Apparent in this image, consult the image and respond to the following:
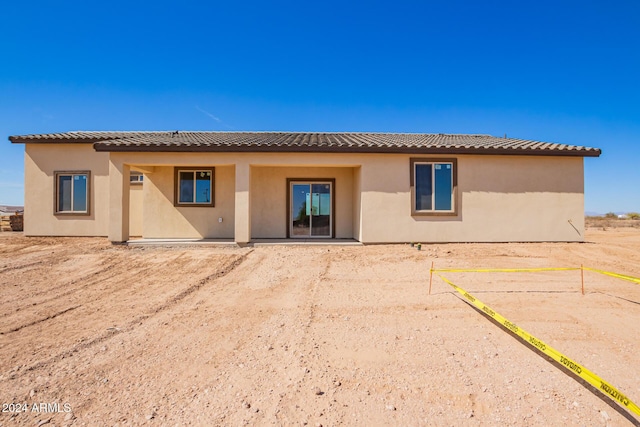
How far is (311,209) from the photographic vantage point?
1220 cm

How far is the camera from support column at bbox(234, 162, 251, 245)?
10156 millimetres

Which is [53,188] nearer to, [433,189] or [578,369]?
[433,189]

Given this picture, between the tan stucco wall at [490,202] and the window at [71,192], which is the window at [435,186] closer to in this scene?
the tan stucco wall at [490,202]

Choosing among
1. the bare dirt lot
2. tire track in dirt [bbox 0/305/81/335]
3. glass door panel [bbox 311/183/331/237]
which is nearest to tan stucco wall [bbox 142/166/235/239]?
glass door panel [bbox 311/183/331/237]

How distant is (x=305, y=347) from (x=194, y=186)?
9978 millimetres

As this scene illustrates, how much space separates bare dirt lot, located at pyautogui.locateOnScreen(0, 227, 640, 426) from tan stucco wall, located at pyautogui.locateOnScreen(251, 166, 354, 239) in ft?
14.7

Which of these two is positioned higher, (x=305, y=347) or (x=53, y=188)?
(x=53, y=188)

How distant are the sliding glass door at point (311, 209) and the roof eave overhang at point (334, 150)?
86.9 inches

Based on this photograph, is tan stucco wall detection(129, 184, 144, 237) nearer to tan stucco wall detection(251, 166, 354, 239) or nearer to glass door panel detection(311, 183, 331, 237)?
tan stucco wall detection(251, 166, 354, 239)

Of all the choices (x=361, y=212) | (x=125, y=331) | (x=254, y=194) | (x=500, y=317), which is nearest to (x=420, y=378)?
(x=500, y=317)

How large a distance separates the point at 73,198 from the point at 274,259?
9.46 m

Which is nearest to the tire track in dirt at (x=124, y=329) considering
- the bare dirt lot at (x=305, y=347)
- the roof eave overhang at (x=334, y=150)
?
the bare dirt lot at (x=305, y=347)

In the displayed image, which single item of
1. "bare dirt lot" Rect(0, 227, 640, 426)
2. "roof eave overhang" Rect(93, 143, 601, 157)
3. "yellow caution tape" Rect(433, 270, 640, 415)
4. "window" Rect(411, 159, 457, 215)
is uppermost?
"roof eave overhang" Rect(93, 143, 601, 157)

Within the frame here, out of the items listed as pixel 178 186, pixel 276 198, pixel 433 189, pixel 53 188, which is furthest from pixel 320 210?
pixel 53 188
